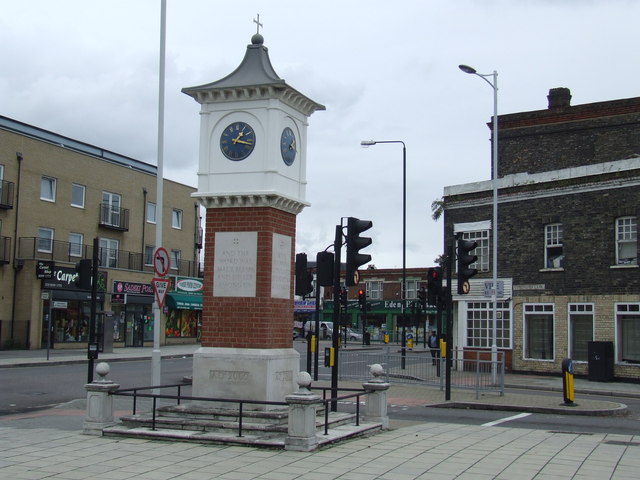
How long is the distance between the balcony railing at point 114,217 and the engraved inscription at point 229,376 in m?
33.3

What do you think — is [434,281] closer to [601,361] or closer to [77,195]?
[601,361]

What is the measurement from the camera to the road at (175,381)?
54.2 feet

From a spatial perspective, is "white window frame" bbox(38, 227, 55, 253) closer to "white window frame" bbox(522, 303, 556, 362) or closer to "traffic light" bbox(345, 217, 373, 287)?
"white window frame" bbox(522, 303, 556, 362)

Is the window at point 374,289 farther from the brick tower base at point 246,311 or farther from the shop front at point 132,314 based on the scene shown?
the brick tower base at point 246,311

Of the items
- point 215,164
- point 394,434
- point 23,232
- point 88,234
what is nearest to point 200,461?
point 394,434

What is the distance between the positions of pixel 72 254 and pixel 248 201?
1240 inches

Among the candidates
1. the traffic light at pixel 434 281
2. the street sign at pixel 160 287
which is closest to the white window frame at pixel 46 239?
the traffic light at pixel 434 281

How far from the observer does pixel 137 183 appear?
48500 mm

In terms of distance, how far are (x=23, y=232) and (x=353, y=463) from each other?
108ft

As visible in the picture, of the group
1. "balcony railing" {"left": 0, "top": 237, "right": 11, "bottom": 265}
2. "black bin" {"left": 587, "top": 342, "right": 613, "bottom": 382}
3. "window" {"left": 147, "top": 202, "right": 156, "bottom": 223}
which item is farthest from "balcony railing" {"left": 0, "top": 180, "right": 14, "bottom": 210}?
"black bin" {"left": 587, "top": 342, "right": 613, "bottom": 382}

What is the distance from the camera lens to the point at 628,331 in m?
27.6

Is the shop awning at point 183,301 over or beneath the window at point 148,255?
beneath

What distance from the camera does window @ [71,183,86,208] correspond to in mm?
43425

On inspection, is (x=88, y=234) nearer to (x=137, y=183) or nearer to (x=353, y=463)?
(x=137, y=183)
